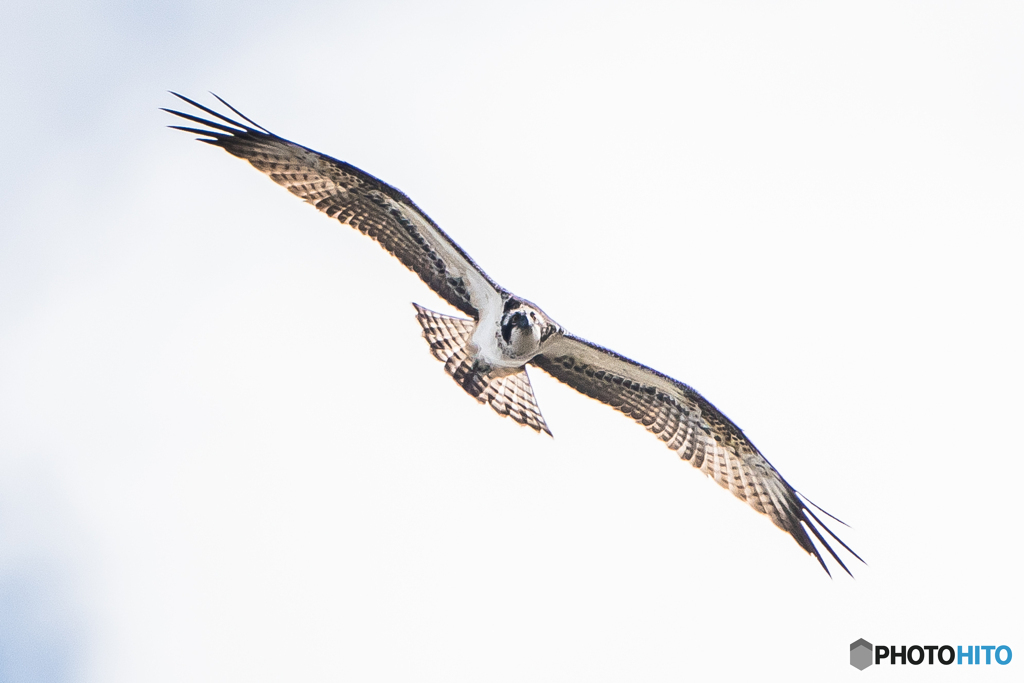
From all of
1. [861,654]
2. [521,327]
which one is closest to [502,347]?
[521,327]

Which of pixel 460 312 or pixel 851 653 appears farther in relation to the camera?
pixel 851 653

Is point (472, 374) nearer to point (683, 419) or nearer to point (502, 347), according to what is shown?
point (502, 347)

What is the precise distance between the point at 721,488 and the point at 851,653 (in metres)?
3.53

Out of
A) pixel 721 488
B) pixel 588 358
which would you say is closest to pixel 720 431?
pixel 721 488

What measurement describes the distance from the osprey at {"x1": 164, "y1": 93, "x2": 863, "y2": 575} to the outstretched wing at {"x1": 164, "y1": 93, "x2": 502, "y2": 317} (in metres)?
0.01

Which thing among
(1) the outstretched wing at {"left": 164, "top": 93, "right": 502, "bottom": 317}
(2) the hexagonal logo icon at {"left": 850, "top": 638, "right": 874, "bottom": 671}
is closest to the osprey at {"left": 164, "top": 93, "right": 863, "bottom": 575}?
(1) the outstretched wing at {"left": 164, "top": 93, "right": 502, "bottom": 317}

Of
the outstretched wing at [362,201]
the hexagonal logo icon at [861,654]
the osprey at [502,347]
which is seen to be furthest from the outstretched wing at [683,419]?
the hexagonal logo icon at [861,654]

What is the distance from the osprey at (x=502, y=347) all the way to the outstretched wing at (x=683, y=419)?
0.04 feet

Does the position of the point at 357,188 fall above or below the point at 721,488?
above

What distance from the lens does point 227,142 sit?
13.4 metres

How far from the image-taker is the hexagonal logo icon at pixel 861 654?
1616 cm

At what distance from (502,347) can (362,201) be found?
2.10 metres

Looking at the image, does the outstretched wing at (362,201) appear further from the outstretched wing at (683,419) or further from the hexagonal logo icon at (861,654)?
the hexagonal logo icon at (861,654)

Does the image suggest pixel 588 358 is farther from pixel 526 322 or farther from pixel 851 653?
pixel 851 653
